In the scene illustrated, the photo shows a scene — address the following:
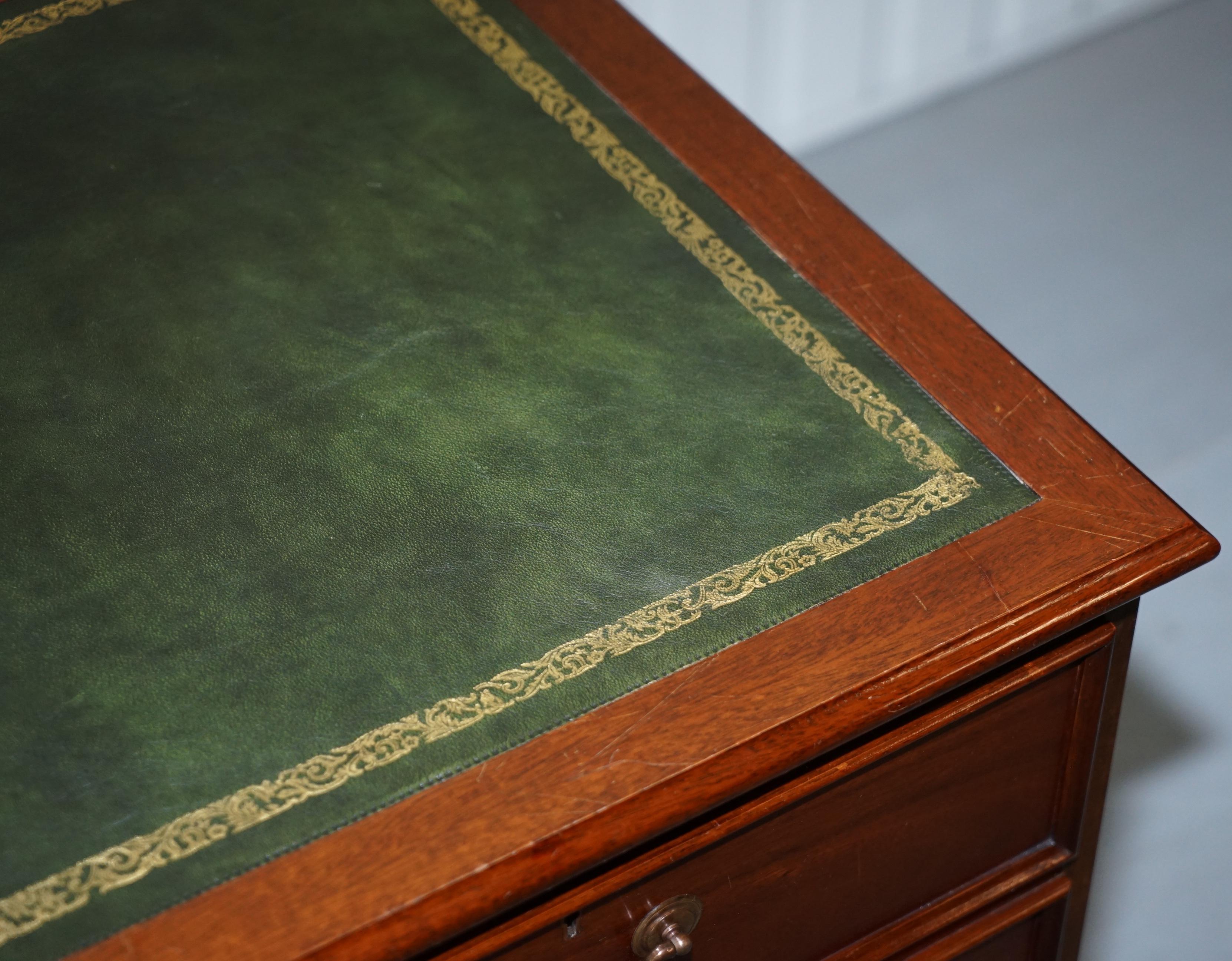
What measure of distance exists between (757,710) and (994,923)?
447mm

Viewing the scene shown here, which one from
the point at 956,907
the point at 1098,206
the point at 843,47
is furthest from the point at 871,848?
the point at 843,47

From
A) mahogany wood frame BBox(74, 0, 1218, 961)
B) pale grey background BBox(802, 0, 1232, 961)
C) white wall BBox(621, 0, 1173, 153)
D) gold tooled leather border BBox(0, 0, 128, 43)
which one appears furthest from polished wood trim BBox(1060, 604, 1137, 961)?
white wall BBox(621, 0, 1173, 153)

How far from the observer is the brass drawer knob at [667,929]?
42.3 inches

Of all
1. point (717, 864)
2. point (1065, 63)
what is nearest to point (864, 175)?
point (1065, 63)

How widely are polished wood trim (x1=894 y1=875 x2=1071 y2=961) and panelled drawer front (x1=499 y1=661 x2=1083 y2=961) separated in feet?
0.15

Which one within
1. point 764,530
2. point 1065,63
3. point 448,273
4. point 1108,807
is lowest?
point 1108,807

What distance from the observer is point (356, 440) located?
1.17 m

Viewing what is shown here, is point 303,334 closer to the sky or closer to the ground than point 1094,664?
closer to the sky

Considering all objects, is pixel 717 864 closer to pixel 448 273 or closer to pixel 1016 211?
pixel 448 273

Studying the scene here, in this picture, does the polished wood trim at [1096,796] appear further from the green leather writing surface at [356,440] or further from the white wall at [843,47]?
the white wall at [843,47]

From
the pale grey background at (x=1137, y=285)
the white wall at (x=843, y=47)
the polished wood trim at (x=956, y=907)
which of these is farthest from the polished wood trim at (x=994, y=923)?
the white wall at (x=843, y=47)

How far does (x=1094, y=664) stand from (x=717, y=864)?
350mm

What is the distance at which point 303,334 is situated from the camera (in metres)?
1.25

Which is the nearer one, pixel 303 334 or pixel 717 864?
pixel 717 864
